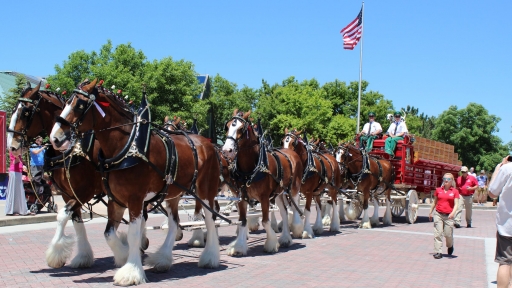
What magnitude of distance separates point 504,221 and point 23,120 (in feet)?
22.2

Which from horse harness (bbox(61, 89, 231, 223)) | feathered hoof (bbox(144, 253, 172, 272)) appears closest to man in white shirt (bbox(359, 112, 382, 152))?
horse harness (bbox(61, 89, 231, 223))

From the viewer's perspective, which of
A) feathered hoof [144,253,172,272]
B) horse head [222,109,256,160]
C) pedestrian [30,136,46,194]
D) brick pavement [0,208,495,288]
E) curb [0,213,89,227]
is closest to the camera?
brick pavement [0,208,495,288]

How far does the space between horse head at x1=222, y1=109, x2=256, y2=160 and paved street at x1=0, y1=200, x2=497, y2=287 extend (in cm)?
205

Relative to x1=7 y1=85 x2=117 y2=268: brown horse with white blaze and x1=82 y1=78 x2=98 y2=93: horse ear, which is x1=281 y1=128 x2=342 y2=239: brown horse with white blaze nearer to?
x1=7 y1=85 x2=117 y2=268: brown horse with white blaze

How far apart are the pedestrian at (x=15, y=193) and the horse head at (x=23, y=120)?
7.39 metres

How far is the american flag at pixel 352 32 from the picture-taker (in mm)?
31984

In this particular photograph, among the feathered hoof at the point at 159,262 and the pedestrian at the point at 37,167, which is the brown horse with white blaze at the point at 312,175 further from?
the pedestrian at the point at 37,167

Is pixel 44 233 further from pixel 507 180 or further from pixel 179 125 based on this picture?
pixel 507 180

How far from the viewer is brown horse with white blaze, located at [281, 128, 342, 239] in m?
13.5

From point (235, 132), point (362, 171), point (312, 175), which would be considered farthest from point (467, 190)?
point (235, 132)

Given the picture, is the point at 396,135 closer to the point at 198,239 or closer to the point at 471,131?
the point at 198,239

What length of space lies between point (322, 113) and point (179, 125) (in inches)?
1651

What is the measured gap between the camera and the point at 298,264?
962cm

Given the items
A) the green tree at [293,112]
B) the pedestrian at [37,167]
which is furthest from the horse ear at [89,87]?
the green tree at [293,112]
